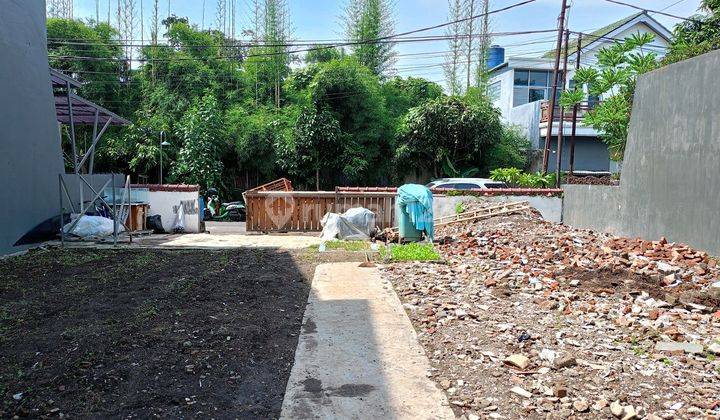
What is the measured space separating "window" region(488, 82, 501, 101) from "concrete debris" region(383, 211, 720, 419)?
21.5m

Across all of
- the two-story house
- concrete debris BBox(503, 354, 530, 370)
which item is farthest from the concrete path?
the two-story house

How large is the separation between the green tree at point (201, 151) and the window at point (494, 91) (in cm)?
1668

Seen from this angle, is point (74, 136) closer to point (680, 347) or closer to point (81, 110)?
point (81, 110)

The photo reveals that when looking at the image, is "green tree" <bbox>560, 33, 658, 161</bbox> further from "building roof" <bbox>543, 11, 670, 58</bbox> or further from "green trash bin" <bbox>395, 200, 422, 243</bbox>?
"building roof" <bbox>543, 11, 670, 58</bbox>

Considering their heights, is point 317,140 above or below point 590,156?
above

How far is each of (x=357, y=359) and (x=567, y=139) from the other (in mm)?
23103

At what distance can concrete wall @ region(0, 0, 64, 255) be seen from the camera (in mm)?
9984

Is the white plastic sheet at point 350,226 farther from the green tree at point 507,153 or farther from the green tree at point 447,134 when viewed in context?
the green tree at point 507,153

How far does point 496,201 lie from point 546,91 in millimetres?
16525

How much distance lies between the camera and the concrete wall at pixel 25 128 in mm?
9984

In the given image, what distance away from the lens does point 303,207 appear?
14.9m

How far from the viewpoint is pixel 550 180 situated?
746 inches

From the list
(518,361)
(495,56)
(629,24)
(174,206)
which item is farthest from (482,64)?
(518,361)

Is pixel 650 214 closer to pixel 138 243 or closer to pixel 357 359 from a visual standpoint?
pixel 357 359
